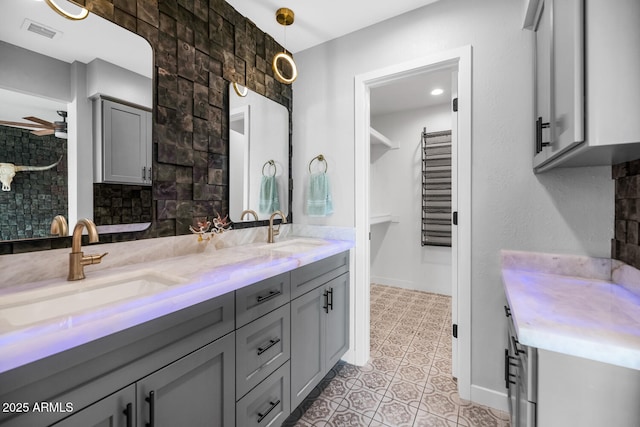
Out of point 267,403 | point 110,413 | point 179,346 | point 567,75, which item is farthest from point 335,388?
point 567,75

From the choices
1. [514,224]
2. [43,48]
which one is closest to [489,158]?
[514,224]

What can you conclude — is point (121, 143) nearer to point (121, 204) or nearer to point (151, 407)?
point (121, 204)

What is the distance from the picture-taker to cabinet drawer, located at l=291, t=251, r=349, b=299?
1554mm

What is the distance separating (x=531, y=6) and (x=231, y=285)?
1955 millimetres

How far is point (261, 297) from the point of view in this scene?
4.28ft

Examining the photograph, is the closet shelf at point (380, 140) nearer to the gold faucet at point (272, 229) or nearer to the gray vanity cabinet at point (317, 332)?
the gold faucet at point (272, 229)

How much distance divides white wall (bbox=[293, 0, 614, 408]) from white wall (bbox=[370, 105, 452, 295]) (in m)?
1.95

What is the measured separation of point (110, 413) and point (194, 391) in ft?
0.90

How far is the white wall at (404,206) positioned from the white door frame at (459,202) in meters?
1.86

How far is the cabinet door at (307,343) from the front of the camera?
154 cm

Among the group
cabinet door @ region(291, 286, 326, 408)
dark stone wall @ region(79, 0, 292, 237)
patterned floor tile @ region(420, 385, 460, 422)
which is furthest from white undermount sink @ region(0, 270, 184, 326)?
patterned floor tile @ region(420, 385, 460, 422)

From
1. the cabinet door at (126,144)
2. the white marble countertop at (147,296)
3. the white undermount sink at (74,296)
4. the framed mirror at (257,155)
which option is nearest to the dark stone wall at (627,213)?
the white marble countertop at (147,296)

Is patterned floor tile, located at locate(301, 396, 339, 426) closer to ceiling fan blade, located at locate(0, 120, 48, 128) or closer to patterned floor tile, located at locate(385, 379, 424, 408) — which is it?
patterned floor tile, located at locate(385, 379, 424, 408)

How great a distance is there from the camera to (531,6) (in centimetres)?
143
